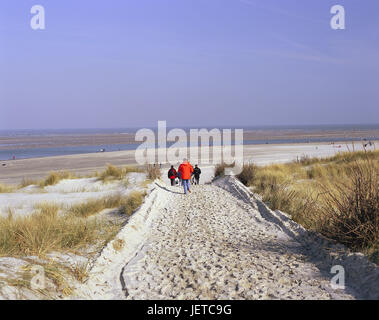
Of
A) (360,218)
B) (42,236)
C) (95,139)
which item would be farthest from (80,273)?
(95,139)

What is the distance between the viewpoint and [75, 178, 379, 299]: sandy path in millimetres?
4906

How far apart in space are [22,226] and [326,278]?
5553 mm

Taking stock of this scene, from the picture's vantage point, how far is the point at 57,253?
6.20 metres

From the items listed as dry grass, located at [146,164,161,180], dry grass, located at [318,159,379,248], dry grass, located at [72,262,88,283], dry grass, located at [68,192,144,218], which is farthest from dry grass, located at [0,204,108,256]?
dry grass, located at [146,164,161,180]

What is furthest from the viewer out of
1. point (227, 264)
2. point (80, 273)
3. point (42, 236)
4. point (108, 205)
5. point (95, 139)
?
point (95, 139)

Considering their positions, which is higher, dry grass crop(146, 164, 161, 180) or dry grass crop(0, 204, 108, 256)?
dry grass crop(0, 204, 108, 256)

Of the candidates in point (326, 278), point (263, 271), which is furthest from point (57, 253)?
point (326, 278)

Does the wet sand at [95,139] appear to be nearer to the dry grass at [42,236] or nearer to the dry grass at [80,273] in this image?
the dry grass at [42,236]

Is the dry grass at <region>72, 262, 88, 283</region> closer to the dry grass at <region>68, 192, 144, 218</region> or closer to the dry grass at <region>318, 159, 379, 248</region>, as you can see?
the dry grass at <region>318, 159, 379, 248</region>

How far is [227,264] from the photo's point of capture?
235 inches

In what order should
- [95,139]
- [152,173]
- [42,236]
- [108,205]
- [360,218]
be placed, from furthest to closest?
[95,139]
[152,173]
[108,205]
[42,236]
[360,218]

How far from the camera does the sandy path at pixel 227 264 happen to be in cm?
491

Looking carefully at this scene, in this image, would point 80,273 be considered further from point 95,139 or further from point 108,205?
point 95,139
